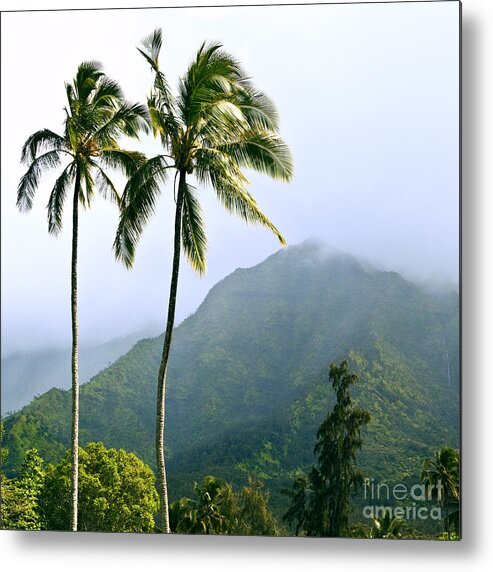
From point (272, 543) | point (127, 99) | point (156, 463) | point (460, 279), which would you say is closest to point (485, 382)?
point (460, 279)

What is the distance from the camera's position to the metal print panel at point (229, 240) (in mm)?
7109

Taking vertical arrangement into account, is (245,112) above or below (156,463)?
above

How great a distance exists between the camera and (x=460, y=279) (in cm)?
686

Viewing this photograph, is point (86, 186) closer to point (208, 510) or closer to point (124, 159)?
point (124, 159)

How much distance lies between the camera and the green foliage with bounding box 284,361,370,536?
7.26 m

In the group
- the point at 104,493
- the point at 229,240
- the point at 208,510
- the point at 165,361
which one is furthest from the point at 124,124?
the point at 208,510

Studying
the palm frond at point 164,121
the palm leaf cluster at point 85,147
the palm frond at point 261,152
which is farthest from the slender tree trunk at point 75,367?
the palm frond at point 261,152

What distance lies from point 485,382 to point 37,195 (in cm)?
372

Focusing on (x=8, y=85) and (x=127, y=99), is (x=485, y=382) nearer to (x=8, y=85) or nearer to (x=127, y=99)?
(x=127, y=99)

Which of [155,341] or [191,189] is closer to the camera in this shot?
[191,189]

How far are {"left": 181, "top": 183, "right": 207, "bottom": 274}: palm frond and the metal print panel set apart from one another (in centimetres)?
2

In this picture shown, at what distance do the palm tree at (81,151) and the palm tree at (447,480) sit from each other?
9.09 ft

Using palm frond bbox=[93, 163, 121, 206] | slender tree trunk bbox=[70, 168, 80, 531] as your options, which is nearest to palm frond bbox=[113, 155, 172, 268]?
palm frond bbox=[93, 163, 121, 206]

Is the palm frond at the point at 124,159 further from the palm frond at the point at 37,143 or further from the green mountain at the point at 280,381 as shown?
the green mountain at the point at 280,381
